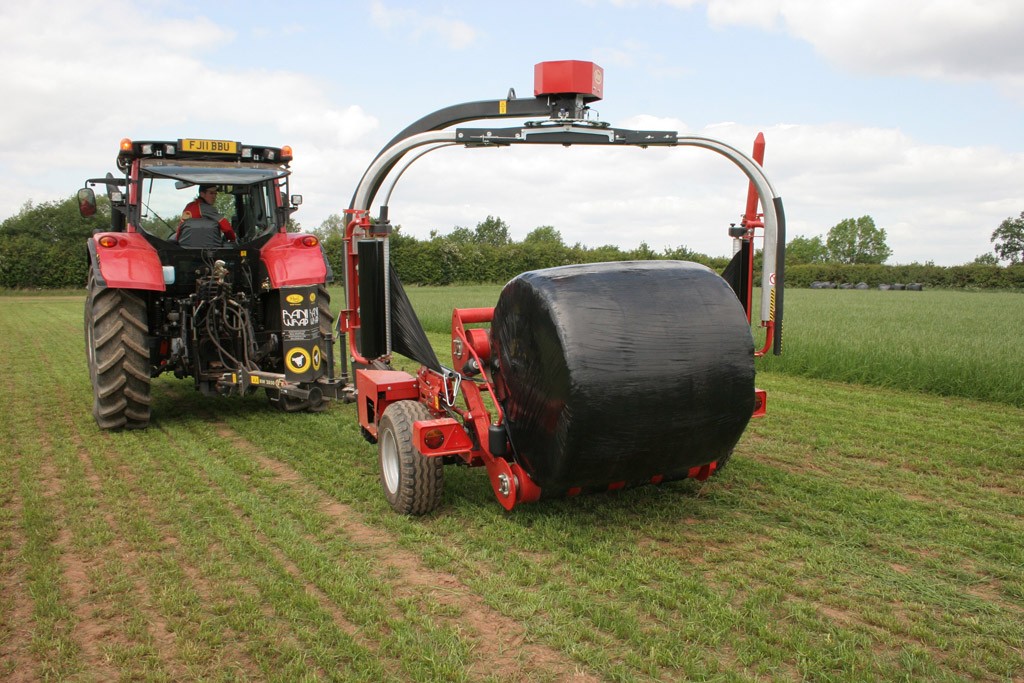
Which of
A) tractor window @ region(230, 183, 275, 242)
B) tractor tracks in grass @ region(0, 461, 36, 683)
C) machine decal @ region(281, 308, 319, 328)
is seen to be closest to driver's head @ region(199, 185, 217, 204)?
tractor window @ region(230, 183, 275, 242)

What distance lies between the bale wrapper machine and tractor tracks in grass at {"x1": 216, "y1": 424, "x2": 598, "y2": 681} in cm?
35

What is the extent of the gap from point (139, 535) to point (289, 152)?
15.4 feet

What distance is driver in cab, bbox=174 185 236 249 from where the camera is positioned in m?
7.47

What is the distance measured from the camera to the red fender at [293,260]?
23.7 feet

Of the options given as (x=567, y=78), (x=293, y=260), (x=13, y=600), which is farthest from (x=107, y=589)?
(x=293, y=260)

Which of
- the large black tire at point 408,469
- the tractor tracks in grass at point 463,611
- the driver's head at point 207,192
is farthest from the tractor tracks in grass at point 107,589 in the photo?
the driver's head at point 207,192

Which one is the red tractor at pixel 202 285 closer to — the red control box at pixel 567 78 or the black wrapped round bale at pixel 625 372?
the black wrapped round bale at pixel 625 372

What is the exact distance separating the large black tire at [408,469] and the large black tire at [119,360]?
322 centimetres

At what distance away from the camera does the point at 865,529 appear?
4.30 meters

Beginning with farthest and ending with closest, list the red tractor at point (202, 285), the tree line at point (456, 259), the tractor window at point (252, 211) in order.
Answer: the tree line at point (456, 259), the tractor window at point (252, 211), the red tractor at point (202, 285)

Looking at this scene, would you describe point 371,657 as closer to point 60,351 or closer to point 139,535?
point 139,535

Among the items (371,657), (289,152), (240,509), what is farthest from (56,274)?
(371,657)

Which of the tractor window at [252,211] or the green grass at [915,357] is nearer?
the tractor window at [252,211]

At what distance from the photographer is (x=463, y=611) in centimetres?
342
